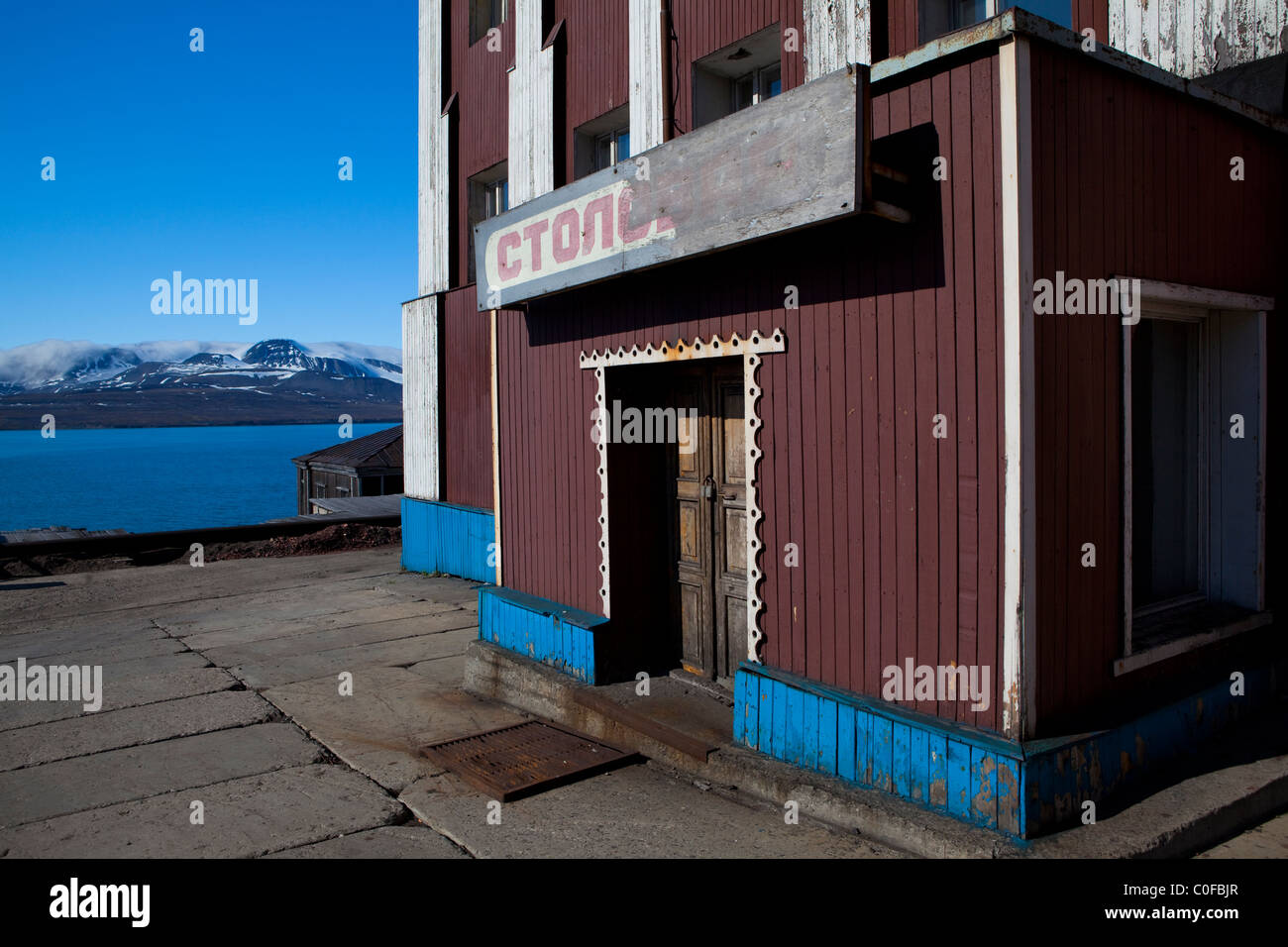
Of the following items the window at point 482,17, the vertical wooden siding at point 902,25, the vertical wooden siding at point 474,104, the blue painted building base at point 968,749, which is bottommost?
the blue painted building base at point 968,749

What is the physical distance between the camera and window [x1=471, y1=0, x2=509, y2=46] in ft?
42.8

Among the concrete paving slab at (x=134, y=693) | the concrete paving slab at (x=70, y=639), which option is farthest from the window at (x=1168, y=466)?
the concrete paving slab at (x=70, y=639)

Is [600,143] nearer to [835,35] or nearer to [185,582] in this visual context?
[835,35]

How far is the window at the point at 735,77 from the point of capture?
307 inches

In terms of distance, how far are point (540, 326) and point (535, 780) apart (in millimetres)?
3782

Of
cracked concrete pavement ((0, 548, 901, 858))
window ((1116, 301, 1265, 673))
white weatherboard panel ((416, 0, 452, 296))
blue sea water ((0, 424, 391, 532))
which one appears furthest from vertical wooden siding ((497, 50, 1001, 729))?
blue sea water ((0, 424, 391, 532))

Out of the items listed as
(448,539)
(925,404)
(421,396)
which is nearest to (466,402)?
(421,396)

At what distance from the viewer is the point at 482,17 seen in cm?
1309

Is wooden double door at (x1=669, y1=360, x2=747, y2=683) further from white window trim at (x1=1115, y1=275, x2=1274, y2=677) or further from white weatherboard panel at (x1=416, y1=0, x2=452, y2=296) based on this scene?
white weatherboard panel at (x1=416, y1=0, x2=452, y2=296)

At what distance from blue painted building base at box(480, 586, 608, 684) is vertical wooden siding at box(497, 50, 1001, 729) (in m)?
1.81

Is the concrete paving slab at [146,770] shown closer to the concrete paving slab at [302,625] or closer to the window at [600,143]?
the concrete paving slab at [302,625]

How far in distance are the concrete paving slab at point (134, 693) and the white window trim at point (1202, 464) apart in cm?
725

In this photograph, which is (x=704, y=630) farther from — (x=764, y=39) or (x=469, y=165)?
(x=469, y=165)

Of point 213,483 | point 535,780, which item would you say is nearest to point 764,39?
point 535,780
